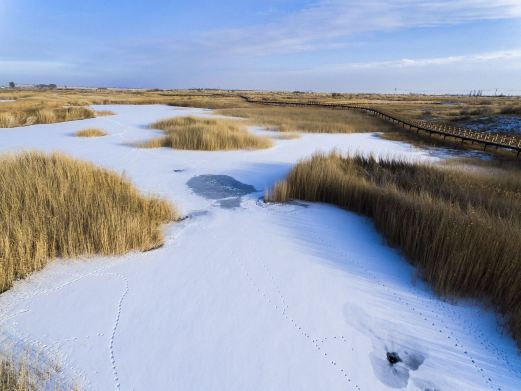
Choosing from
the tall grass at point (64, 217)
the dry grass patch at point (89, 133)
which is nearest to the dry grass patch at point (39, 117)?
the dry grass patch at point (89, 133)

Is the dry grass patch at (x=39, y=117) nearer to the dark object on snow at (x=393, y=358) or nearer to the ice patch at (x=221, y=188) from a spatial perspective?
the ice patch at (x=221, y=188)

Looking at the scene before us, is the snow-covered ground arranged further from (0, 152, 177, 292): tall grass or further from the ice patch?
the ice patch

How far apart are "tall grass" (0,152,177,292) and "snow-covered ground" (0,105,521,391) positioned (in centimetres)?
23

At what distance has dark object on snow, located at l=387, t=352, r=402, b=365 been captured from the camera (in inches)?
110

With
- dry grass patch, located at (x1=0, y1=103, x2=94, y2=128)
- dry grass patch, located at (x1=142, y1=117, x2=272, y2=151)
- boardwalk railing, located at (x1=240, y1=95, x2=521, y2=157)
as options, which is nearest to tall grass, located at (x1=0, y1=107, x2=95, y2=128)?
dry grass patch, located at (x1=0, y1=103, x2=94, y2=128)

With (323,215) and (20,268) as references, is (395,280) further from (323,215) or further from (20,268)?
(20,268)

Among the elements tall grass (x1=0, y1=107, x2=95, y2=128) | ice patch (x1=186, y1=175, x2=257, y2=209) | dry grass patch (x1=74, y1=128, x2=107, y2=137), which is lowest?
ice patch (x1=186, y1=175, x2=257, y2=209)

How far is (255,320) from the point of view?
10.6 ft

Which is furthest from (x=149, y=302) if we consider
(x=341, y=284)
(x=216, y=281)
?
(x=341, y=284)

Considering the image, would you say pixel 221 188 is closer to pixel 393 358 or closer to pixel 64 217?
pixel 64 217

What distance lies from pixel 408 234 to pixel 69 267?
191 inches

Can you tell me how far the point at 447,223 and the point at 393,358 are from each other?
247cm

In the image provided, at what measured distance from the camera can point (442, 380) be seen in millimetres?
2625

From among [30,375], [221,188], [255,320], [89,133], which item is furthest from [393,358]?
[89,133]
